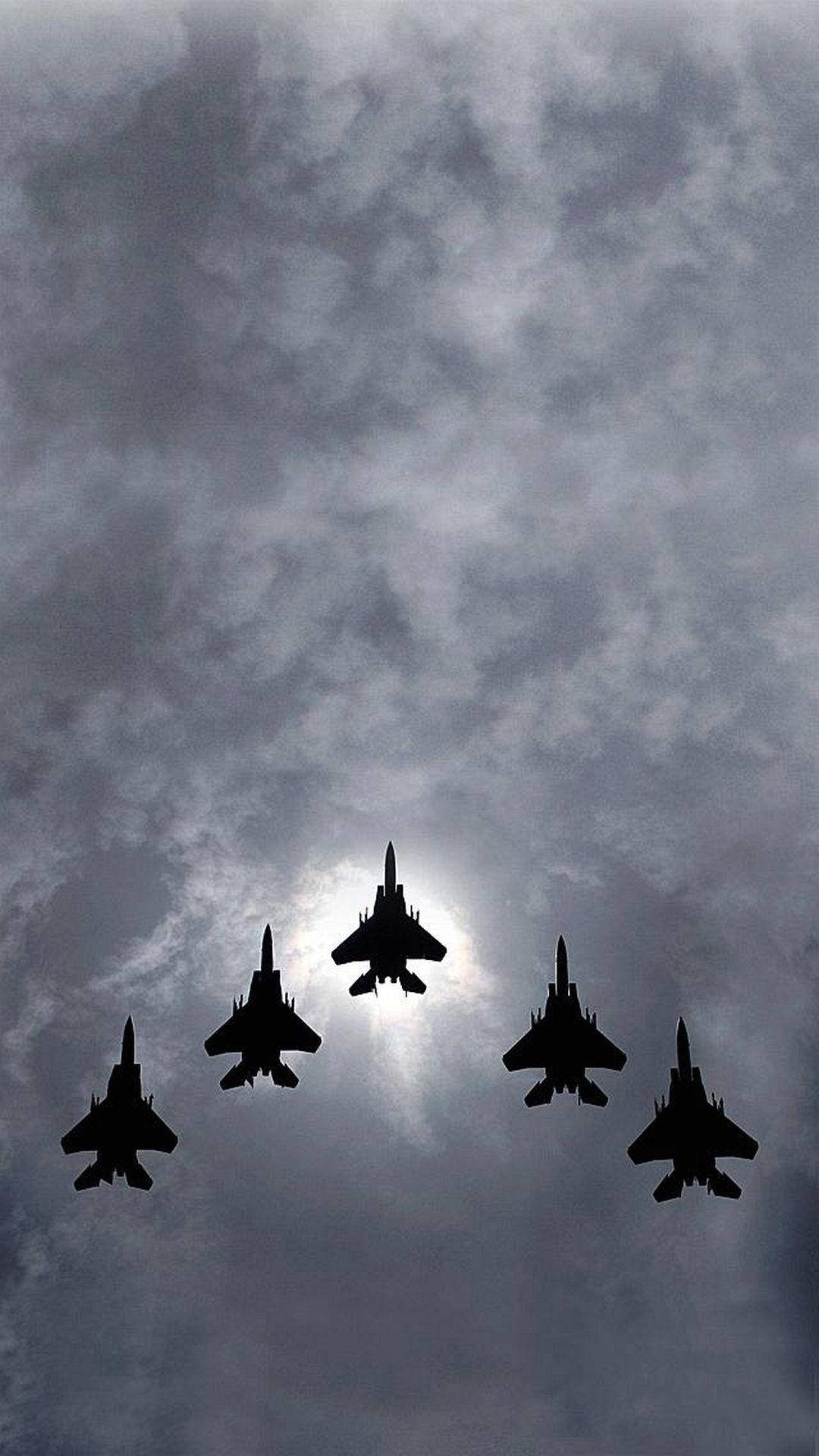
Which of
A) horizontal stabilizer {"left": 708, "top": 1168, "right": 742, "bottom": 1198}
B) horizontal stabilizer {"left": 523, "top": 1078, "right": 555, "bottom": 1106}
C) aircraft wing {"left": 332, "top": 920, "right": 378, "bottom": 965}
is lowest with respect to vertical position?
horizontal stabilizer {"left": 708, "top": 1168, "right": 742, "bottom": 1198}

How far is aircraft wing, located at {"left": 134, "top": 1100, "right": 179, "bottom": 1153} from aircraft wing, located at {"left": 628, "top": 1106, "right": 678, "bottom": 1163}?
62.5ft

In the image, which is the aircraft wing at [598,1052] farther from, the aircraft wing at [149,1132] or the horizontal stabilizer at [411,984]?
the aircraft wing at [149,1132]

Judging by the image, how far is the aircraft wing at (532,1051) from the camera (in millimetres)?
60500

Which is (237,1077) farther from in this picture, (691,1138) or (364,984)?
(691,1138)

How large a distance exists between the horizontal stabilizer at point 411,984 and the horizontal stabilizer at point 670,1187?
1272 centimetres

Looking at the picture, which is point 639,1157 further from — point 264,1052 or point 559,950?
point 264,1052

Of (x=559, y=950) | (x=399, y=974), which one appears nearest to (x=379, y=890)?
(x=399, y=974)

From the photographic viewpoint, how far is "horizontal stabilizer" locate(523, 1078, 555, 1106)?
61.7 meters

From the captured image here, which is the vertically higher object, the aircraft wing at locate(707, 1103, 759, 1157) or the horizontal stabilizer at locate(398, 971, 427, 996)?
the horizontal stabilizer at locate(398, 971, 427, 996)

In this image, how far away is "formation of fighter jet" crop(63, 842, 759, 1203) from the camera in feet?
198

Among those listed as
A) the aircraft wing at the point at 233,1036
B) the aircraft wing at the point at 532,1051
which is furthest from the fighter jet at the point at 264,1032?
the aircraft wing at the point at 532,1051

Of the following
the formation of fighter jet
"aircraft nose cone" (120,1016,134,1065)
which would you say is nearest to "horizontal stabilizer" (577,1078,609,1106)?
the formation of fighter jet

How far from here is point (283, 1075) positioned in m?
63.0

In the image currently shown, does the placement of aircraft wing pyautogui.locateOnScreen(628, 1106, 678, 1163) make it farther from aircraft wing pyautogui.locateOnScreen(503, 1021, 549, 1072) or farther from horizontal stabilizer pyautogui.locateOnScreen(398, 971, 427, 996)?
horizontal stabilizer pyautogui.locateOnScreen(398, 971, 427, 996)
